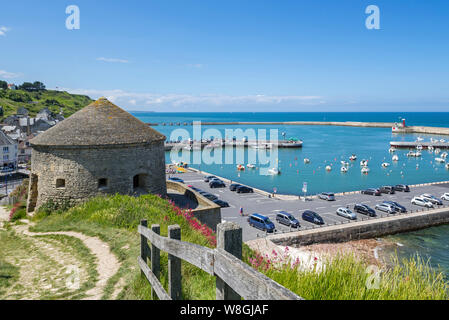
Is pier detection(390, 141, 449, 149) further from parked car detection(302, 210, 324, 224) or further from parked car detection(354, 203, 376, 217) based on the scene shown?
parked car detection(302, 210, 324, 224)

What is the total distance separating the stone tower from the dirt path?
4108 millimetres

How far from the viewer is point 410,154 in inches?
3349

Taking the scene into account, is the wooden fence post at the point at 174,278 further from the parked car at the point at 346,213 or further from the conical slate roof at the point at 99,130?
the parked car at the point at 346,213

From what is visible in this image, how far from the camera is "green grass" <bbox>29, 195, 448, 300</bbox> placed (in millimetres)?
4594

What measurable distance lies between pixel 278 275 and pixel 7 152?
71.8m

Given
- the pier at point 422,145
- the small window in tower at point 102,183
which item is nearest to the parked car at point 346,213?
the small window in tower at point 102,183

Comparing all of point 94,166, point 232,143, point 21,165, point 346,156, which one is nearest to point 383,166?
point 346,156

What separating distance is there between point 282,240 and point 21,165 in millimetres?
63160

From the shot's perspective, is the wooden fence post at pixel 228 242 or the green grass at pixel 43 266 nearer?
the wooden fence post at pixel 228 242

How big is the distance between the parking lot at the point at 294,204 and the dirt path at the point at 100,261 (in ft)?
51.1

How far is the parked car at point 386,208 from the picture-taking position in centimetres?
3354

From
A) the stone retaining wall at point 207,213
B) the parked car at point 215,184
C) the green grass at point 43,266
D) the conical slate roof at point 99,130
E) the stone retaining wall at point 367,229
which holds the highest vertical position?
the conical slate roof at point 99,130

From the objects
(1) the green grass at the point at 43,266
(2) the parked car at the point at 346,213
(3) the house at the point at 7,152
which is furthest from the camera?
(3) the house at the point at 7,152
